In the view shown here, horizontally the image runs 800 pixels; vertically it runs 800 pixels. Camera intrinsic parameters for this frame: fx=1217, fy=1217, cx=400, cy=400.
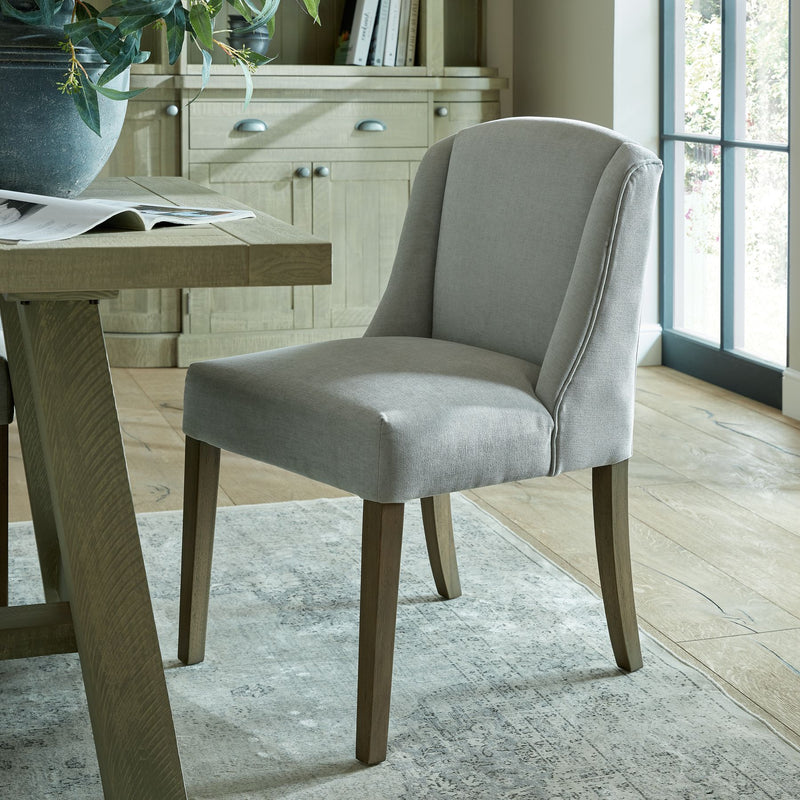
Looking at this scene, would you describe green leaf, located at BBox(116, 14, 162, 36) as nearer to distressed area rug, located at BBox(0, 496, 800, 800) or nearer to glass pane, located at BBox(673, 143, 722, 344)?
distressed area rug, located at BBox(0, 496, 800, 800)

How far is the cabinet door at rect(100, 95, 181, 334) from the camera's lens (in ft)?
12.6

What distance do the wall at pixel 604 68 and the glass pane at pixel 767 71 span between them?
434mm

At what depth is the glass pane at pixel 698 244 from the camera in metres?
3.74

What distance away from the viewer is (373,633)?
1481mm

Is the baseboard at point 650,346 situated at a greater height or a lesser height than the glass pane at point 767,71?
lesser

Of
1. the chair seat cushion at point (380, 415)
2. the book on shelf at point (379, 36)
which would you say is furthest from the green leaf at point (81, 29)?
the book on shelf at point (379, 36)

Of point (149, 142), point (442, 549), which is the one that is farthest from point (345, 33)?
point (442, 549)

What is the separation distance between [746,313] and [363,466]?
7.98 ft

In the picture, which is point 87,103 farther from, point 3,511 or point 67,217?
point 3,511

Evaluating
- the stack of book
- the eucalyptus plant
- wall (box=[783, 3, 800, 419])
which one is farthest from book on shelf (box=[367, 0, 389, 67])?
the eucalyptus plant

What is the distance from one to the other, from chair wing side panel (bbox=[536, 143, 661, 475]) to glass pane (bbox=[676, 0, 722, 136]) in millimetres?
2245

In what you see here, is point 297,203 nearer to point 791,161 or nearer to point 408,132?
point 408,132

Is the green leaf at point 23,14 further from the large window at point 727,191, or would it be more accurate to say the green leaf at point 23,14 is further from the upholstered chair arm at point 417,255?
the large window at point 727,191

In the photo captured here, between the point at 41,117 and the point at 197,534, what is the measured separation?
646 millimetres
